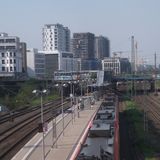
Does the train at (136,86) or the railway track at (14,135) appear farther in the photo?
the train at (136,86)

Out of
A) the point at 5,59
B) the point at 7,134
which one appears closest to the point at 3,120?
the point at 7,134

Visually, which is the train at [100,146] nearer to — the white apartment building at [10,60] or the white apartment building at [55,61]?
the white apartment building at [10,60]

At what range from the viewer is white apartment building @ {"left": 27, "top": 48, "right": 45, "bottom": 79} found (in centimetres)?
16225

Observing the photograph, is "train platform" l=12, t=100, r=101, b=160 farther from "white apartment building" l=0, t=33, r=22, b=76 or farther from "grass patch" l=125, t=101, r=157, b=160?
"white apartment building" l=0, t=33, r=22, b=76

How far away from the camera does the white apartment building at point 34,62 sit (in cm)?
16225

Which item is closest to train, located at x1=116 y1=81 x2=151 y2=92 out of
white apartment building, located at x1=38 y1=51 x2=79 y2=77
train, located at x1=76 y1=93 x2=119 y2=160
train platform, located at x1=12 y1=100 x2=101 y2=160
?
white apartment building, located at x1=38 y1=51 x2=79 y2=77

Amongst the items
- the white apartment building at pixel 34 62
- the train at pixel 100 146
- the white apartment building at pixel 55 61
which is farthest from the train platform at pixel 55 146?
the white apartment building at pixel 55 61

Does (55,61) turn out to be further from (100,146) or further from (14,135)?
(100,146)

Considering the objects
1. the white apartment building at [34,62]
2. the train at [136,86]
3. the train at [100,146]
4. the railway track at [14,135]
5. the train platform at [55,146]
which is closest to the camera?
the train at [100,146]

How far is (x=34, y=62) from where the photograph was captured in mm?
163625

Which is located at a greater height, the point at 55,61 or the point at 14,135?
the point at 55,61

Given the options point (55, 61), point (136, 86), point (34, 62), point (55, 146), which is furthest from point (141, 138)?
point (55, 61)

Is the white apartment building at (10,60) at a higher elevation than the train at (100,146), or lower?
higher

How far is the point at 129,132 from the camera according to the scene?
44.1 metres
